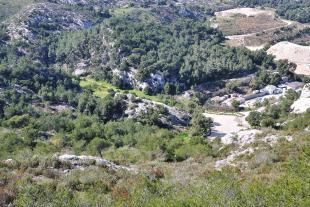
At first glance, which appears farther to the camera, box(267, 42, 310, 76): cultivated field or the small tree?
box(267, 42, 310, 76): cultivated field

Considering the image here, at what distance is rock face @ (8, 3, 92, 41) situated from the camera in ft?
436

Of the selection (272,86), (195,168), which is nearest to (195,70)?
(272,86)

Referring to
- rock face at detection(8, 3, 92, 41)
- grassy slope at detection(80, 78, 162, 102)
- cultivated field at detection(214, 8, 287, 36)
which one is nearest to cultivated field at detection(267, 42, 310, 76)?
cultivated field at detection(214, 8, 287, 36)

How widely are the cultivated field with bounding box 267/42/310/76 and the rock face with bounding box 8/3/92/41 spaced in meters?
67.5

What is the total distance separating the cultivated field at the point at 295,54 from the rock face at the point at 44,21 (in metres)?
67.5

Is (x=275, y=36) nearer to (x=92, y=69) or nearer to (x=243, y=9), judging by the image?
(x=243, y=9)

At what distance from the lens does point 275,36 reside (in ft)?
525

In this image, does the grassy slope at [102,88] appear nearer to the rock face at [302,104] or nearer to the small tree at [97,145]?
the rock face at [302,104]

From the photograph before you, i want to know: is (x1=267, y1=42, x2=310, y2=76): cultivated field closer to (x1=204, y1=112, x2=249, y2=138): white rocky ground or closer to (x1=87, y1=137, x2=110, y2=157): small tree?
(x1=204, y1=112, x2=249, y2=138): white rocky ground

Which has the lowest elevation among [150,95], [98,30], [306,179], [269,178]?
[150,95]

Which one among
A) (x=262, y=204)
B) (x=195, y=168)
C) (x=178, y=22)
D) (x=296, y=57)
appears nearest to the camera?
(x=262, y=204)

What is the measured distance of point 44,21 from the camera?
142250 mm

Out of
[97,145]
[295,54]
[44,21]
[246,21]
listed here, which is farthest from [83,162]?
[246,21]

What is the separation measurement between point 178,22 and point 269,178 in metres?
135
